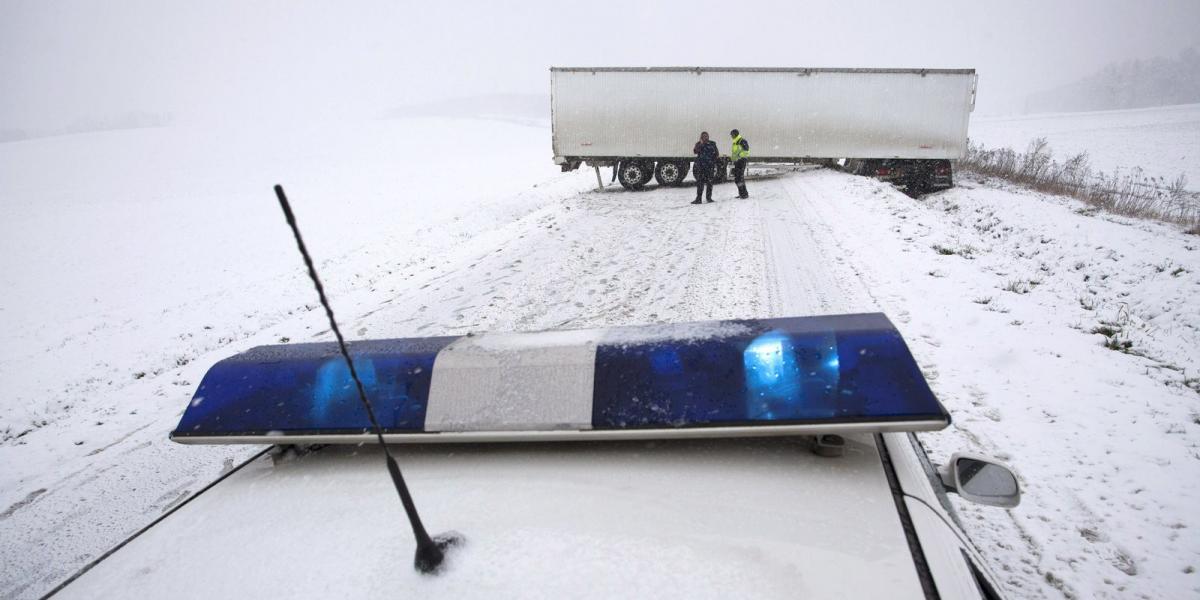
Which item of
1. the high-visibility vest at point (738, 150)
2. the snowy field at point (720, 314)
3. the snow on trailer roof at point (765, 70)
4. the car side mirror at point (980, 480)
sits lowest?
the snowy field at point (720, 314)

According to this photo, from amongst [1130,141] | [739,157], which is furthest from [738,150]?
[1130,141]

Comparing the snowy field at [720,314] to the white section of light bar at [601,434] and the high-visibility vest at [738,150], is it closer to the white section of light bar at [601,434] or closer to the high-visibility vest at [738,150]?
the white section of light bar at [601,434]

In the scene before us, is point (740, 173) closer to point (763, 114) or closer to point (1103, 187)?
point (763, 114)

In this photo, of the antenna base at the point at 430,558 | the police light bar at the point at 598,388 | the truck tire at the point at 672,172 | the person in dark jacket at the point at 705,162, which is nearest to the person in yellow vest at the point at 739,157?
the person in dark jacket at the point at 705,162

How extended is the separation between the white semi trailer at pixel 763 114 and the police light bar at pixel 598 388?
52.2ft

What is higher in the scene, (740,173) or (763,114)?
(763,114)

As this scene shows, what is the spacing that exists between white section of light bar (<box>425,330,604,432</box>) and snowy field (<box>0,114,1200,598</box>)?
3.70 ft

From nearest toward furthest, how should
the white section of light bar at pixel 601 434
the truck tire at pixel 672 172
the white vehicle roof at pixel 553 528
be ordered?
1. the white vehicle roof at pixel 553 528
2. the white section of light bar at pixel 601 434
3. the truck tire at pixel 672 172

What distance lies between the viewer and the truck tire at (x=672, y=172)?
1788 cm

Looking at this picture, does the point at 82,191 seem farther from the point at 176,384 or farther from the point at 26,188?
the point at 176,384

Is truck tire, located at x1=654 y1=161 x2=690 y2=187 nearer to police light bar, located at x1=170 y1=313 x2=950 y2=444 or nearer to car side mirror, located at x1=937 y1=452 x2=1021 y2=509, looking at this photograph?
police light bar, located at x1=170 y1=313 x2=950 y2=444

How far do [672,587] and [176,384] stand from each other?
725 centimetres

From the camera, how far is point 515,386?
2025 millimetres

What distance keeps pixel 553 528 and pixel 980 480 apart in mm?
1623
